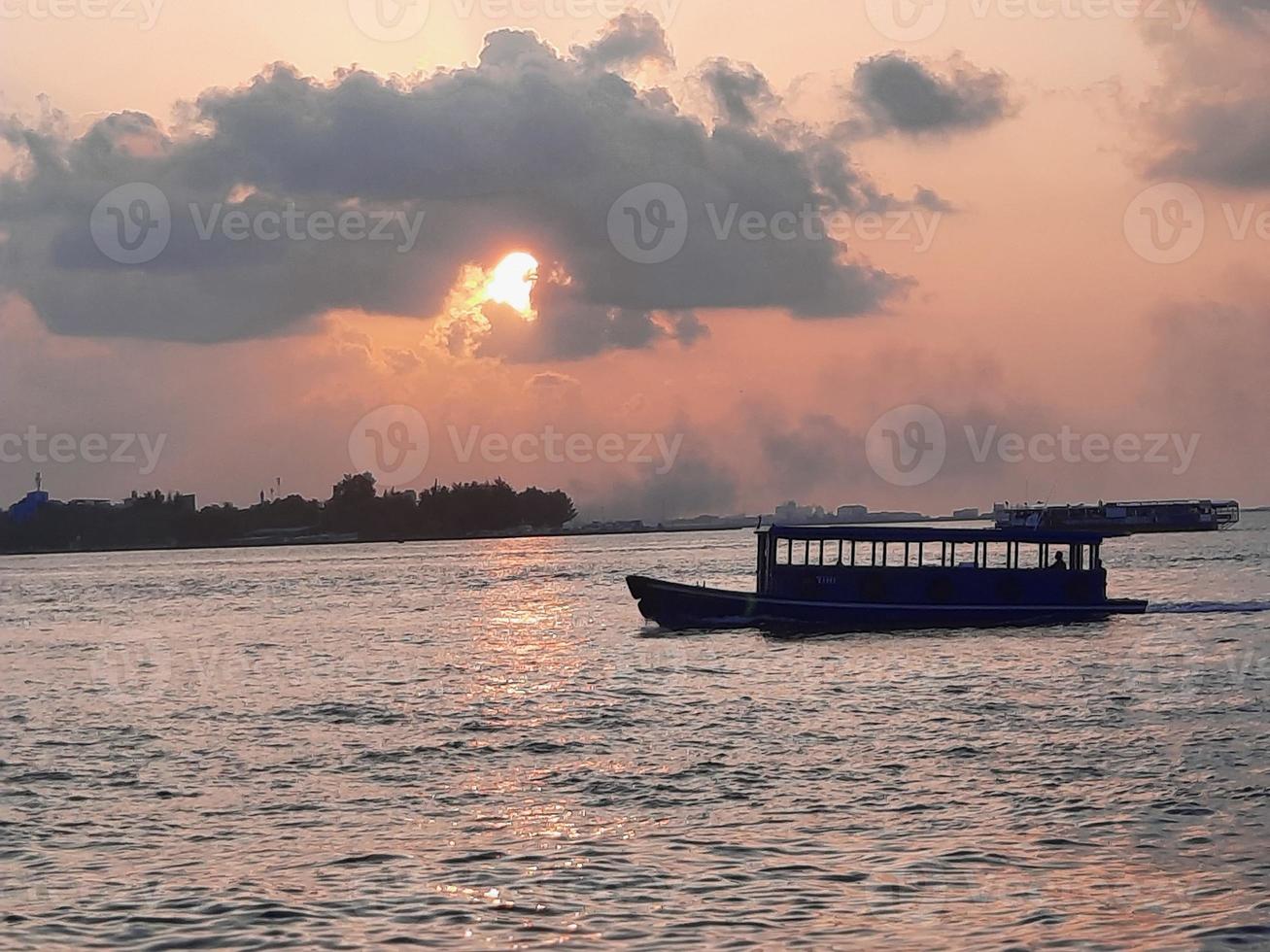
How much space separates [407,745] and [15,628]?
167 feet

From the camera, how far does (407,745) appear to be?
1172 inches

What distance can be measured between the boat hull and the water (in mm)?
1682

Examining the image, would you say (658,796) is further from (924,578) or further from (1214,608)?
(1214,608)

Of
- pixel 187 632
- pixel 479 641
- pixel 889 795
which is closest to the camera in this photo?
pixel 889 795

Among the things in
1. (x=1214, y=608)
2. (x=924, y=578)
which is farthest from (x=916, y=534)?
(x=1214, y=608)

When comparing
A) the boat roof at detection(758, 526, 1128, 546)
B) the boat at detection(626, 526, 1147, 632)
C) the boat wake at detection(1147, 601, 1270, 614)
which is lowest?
the boat wake at detection(1147, 601, 1270, 614)

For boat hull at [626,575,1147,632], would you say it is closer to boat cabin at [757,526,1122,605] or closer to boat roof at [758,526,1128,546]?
boat cabin at [757,526,1122,605]

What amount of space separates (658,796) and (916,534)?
31519mm

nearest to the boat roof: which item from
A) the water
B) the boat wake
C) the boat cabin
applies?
the boat cabin

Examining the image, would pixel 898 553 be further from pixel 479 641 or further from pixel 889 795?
pixel 889 795

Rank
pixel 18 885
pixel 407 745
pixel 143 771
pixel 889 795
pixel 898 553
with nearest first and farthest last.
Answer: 1. pixel 18 885
2. pixel 889 795
3. pixel 143 771
4. pixel 407 745
5. pixel 898 553

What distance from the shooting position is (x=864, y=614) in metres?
53.0

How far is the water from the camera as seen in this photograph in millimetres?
15859

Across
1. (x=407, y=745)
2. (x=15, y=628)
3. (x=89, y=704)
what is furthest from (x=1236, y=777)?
(x=15, y=628)
